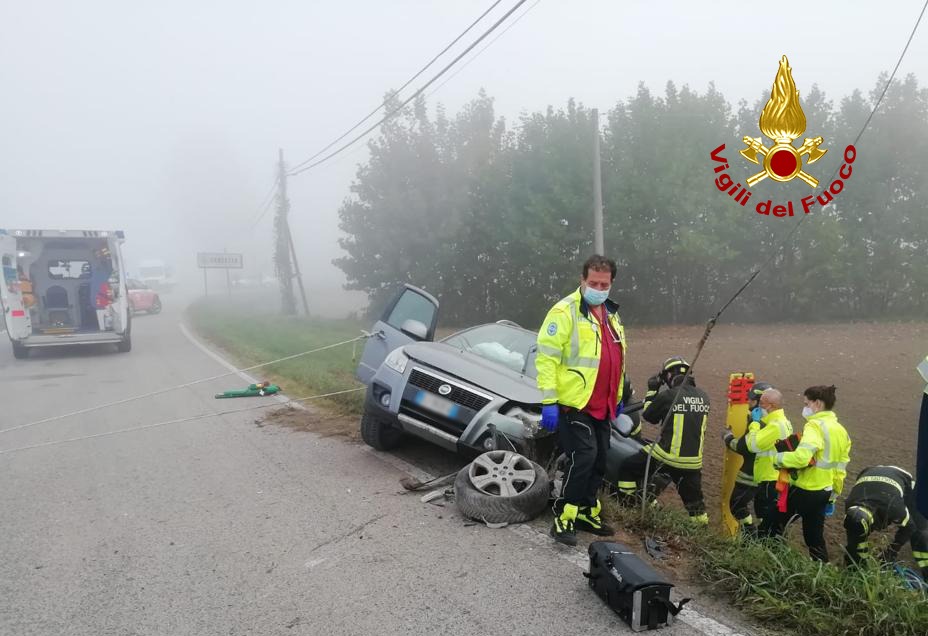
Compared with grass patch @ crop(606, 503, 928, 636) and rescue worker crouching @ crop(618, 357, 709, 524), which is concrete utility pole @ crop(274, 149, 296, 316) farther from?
grass patch @ crop(606, 503, 928, 636)

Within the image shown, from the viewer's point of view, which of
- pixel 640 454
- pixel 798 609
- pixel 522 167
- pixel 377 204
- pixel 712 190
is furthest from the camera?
pixel 377 204

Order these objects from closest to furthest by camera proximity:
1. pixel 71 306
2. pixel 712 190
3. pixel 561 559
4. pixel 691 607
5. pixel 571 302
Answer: pixel 691 607, pixel 561 559, pixel 571 302, pixel 71 306, pixel 712 190

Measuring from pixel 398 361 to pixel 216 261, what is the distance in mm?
50940

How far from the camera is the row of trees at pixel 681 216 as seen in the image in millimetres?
20953

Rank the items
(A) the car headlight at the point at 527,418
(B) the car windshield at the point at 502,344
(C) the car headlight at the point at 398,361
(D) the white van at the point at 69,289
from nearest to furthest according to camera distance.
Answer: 1. (A) the car headlight at the point at 527,418
2. (C) the car headlight at the point at 398,361
3. (B) the car windshield at the point at 502,344
4. (D) the white van at the point at 69,289

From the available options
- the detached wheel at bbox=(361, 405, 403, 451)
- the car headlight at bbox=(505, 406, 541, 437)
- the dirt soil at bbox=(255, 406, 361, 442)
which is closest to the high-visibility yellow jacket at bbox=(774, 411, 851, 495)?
the car headlight at bbox=(505, 406, 541, 437)

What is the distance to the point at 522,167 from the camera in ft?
74.9

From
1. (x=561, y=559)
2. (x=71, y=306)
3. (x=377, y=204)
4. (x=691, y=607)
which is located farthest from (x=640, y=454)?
(x=377, y=204)

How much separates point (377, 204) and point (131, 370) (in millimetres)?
14228

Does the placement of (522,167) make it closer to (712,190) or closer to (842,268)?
(712,190)

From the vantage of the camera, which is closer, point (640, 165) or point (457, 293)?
point (640, 165)

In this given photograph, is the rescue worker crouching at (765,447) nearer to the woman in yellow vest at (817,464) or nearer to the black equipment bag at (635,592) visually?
the woman in yellow vest at (817,464)

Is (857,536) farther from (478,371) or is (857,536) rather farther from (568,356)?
(478,371)

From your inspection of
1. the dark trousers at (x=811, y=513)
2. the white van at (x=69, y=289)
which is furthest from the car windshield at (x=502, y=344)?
the white van at (x=69, y=289)
